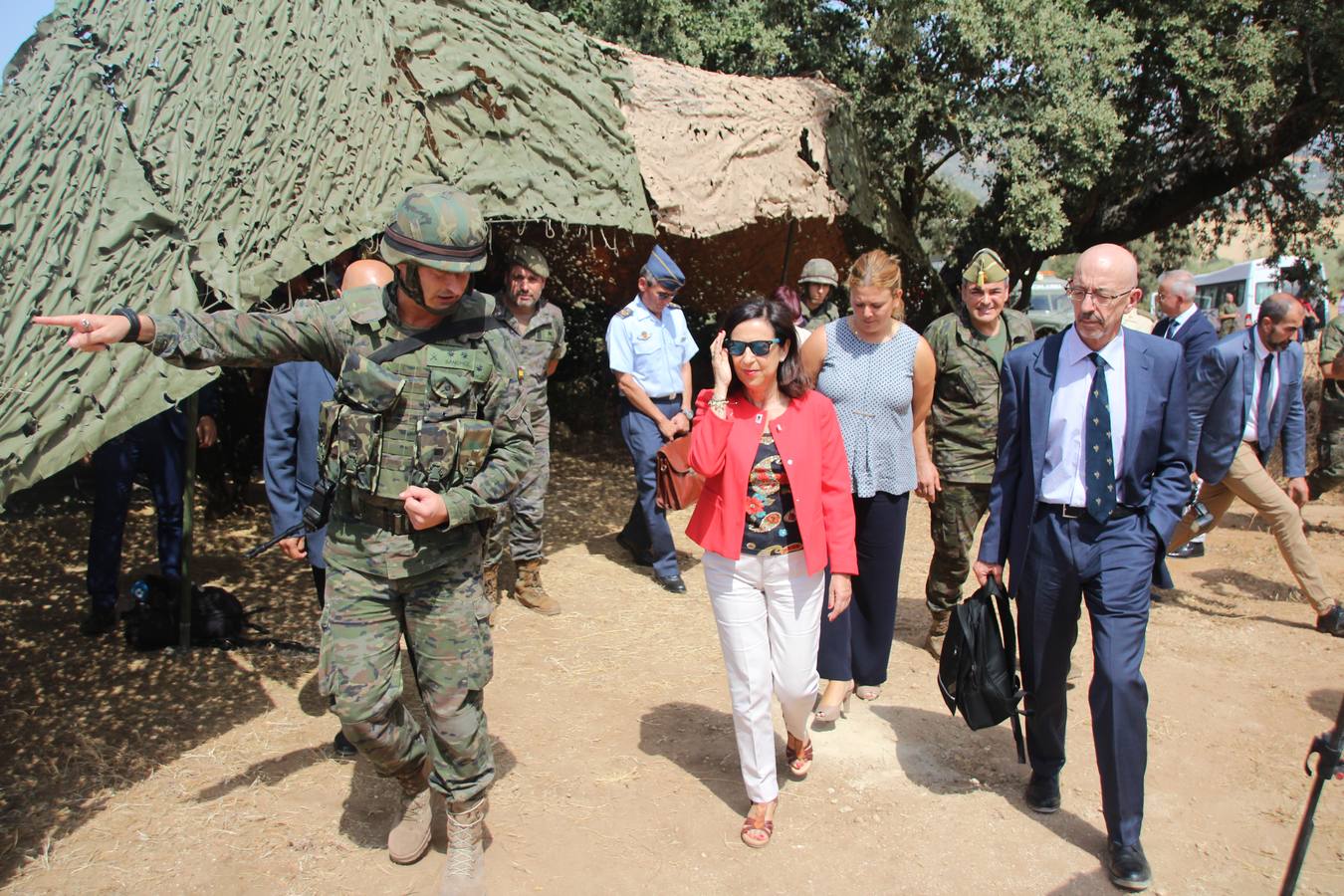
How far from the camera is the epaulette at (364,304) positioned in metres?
3.14

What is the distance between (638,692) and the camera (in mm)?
4980

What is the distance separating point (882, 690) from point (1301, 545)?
293 centimetres

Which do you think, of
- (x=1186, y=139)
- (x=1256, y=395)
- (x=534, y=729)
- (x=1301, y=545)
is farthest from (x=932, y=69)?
(x=534, y=729)

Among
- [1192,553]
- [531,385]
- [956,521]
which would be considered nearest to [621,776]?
[956,521]

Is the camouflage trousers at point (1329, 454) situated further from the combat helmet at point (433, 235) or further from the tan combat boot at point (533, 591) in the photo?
the combat helmet at point (433, 235)

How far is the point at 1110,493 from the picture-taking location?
343cm

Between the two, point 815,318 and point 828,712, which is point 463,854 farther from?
point 815,318

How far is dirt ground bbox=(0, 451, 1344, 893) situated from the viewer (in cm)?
348

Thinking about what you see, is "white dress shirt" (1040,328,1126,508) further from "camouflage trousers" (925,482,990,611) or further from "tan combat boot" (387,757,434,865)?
"tan combat boot" (387,757,434,865)

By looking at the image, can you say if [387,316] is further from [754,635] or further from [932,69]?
[932,69]

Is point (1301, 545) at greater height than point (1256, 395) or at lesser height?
lesser

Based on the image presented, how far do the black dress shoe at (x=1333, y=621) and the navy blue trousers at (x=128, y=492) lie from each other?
6.49m

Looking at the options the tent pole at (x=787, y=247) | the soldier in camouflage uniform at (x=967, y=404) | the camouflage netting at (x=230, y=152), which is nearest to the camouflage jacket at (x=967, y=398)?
the soldier in camouflage uniform at (x=967, y=404)

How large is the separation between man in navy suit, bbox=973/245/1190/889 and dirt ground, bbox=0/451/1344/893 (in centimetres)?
53
